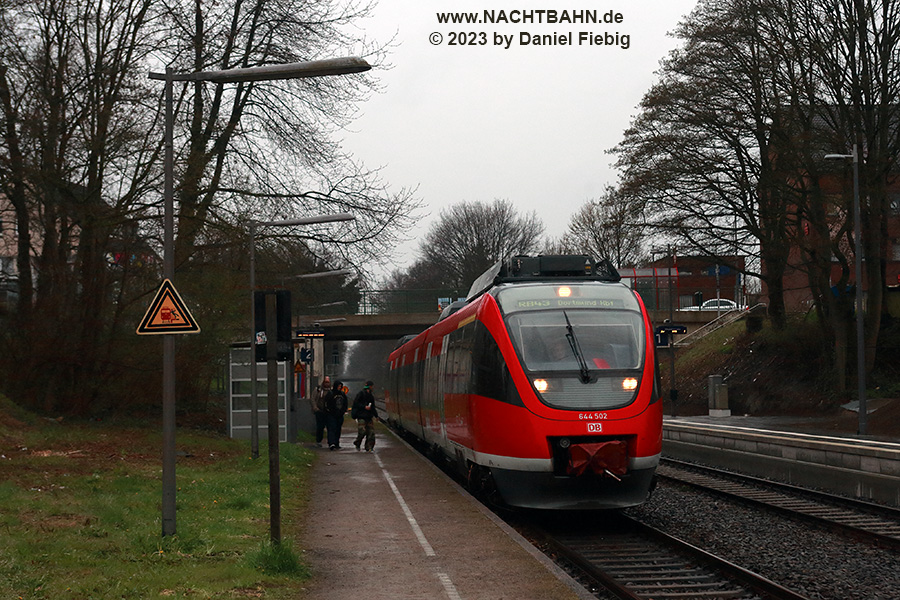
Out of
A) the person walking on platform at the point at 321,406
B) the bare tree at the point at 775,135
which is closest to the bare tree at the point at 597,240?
the bare tree at the point at 775,135

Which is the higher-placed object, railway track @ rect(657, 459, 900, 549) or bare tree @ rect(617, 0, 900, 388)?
bare tree @ rect(617, 0, 900, 388)

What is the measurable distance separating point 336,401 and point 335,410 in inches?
12.1

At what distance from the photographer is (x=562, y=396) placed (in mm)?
12586

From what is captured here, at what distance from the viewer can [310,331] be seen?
29141mm

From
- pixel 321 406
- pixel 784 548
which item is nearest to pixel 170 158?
pixel 784 548

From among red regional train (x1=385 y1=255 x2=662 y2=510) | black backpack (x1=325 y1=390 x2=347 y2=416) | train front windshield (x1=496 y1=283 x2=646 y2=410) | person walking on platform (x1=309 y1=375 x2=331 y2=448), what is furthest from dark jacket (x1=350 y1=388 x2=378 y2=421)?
train front windshield (x1=496 y1=283 x2=646 y2=410)

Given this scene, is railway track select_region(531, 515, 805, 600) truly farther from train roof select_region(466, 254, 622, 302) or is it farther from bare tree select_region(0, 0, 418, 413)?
bare tree select_region(0, 0, 418, 413)

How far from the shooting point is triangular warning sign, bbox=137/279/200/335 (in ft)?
36.8

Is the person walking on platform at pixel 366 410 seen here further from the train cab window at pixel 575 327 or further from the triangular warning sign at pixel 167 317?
the triangular warning sign at pixel 167 317

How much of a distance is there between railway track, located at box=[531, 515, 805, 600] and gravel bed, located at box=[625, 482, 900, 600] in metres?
0.42

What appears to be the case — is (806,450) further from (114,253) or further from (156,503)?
(114,253)

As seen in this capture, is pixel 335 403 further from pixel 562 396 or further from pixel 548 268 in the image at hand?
pixel 562 396

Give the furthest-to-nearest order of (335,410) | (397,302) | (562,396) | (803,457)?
(397,302) → (335,410) → (803,457) → (562,396)

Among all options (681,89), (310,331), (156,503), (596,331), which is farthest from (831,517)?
(681,89)
